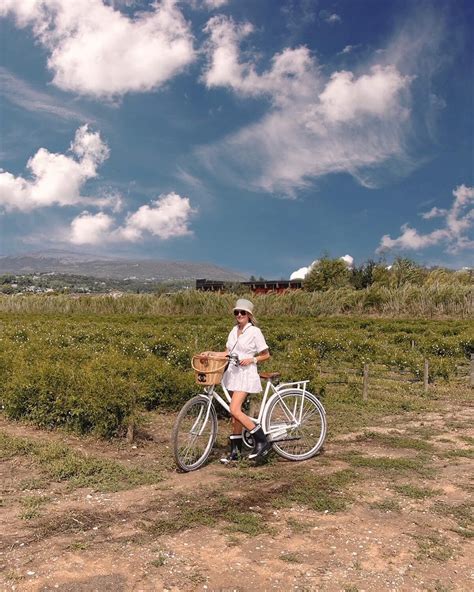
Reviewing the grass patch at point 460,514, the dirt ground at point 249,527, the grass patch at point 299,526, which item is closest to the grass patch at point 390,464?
the dirt ground at point 249,527

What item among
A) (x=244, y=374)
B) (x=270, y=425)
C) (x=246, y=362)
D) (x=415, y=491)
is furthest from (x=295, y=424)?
(x=415, y=491)

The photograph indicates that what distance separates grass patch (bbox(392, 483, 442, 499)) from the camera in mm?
4820

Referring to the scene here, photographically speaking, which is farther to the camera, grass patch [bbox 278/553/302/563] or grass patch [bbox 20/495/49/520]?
grass patch [bbox 20/495/49/520]

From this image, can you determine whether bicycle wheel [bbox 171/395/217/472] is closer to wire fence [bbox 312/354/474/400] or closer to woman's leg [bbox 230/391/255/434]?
woman's leg [bbox 230/391/255/434]

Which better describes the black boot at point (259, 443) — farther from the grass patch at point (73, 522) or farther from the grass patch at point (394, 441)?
the grass patch at point (394, 441)

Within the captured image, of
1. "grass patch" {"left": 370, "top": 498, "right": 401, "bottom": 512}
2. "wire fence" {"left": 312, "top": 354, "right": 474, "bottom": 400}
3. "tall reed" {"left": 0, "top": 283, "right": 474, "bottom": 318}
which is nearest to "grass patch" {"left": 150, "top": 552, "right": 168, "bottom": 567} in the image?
"grass patch" {"left": 370, "top": 498, "right": 401, "bottom": 512}

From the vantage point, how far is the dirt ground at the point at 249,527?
3.36 m

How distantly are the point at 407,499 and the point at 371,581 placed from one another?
1.55m

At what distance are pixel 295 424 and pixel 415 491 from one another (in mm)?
1527

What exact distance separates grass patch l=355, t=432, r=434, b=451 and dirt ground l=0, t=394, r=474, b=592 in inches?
20.3

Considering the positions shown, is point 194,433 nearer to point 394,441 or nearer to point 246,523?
point 246,523

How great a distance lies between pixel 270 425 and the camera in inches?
232

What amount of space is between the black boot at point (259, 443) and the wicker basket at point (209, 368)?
2.29 ft

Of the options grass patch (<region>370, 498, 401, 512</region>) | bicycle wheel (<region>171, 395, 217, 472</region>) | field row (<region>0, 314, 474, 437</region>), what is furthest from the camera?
field row (<region>0, 314, 474, 437</region>)
